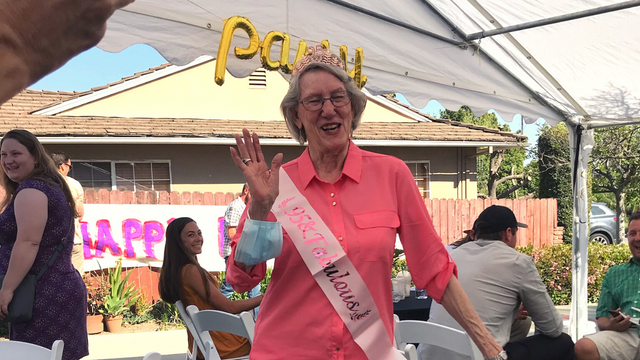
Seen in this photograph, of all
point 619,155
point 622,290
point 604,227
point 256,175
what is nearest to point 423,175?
point 604,227

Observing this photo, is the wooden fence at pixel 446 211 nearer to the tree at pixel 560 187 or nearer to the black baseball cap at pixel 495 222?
the tree at pixel 560 187

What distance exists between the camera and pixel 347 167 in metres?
1.70

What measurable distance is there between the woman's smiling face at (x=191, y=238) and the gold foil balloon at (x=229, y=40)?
1008 millimetres

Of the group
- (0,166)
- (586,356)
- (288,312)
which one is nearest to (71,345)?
(0,166)

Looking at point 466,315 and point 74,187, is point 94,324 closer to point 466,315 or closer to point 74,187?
point 74,187

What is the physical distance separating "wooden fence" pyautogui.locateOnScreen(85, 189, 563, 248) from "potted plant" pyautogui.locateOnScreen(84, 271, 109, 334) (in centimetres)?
178

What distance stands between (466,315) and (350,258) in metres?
0.42

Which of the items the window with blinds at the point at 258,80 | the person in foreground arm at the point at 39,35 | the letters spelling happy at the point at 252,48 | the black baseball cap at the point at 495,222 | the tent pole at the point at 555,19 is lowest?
the black baseball cap at the point at 495,222

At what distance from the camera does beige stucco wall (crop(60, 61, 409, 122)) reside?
A: 37.0 feet


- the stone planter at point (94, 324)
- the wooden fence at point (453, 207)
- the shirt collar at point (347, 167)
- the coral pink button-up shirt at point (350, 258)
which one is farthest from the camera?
the wooden fence at point (453, 207)

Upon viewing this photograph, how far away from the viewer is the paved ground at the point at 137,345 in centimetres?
582

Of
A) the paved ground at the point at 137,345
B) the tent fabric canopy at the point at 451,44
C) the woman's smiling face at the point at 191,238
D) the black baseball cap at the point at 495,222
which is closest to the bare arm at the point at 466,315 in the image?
the black baseball cap at the point at 495,222

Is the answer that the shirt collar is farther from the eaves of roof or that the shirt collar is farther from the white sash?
the eaves of roof

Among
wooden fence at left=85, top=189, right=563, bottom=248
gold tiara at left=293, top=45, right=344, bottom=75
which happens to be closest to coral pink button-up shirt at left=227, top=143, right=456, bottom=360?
gold tiara at left=293, top=45, right=344, bottom=75
